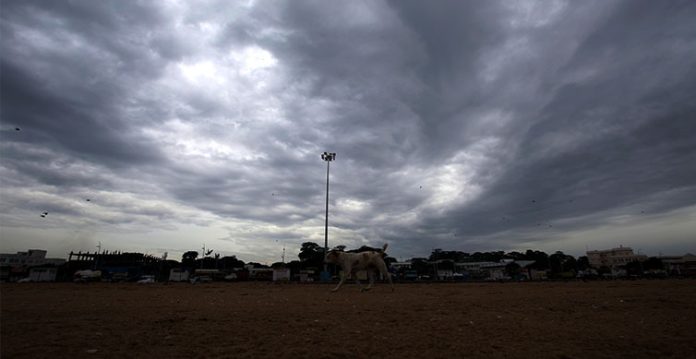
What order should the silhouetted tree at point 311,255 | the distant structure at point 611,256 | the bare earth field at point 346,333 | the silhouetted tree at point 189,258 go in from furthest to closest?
the distant structure at point 611,256
the silhouetted tree at point 189,258
the silhouetted tree at point 311,255
the bare earth field at point 346,333

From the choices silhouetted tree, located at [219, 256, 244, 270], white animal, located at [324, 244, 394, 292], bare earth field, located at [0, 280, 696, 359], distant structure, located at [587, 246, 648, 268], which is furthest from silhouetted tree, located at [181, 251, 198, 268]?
distant structure, located at [587, 246, 648, 268]

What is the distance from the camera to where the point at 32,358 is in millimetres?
4113

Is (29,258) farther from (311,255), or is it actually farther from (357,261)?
(357,261)

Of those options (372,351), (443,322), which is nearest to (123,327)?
Result: (372,351)

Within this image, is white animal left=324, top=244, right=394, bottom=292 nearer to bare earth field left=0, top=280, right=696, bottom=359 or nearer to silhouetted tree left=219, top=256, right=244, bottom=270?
bare earth field left=0, top=280, right=696, bottom=359

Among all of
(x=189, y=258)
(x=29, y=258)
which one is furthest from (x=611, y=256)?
(x=29, y=258)

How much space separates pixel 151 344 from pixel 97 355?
701 mm

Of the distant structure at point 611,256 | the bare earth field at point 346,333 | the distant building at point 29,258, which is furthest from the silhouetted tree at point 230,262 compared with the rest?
the distant structure at point 611,256

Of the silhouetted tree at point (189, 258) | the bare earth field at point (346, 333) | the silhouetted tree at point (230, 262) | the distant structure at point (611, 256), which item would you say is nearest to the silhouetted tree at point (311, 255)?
the silhouetted tree at point (230, 262)

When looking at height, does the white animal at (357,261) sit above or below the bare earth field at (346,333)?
above

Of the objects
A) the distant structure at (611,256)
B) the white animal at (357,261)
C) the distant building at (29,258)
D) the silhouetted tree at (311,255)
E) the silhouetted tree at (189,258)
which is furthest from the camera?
the distant structure at (611,256)

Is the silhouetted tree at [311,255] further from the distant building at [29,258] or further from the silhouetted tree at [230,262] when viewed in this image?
the distant building at [29,258]

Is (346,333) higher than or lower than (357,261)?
lower

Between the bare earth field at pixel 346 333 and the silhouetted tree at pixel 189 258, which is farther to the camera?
the silhouetted tree at pixel 189 258
